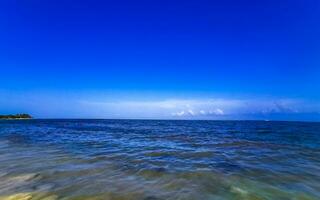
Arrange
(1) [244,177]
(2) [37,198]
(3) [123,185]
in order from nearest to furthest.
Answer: (2) [37,198], (3) [123,185], (1) [244,177]

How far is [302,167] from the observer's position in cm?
857

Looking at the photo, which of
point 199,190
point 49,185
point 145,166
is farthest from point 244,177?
point 49,185

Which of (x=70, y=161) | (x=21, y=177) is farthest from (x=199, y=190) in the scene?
(x=70, y=161)

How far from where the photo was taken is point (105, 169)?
7578 mm

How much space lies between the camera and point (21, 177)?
250 inches

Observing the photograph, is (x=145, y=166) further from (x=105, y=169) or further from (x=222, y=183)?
(x=222, y=183)

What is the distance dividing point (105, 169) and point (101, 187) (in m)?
2.12

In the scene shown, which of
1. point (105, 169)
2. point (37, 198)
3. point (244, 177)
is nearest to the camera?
point (37, 198)

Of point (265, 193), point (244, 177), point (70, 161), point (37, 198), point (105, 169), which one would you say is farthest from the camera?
point (70, 161)

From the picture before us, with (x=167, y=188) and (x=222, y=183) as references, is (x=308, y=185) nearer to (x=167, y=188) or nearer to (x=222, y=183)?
(x=222, y=183)

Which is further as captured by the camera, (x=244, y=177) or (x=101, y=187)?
(x=244, y=177)

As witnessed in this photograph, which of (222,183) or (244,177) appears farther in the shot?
(244,177)

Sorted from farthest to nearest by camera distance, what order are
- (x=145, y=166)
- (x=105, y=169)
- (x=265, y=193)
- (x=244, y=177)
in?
(x=145, y=166), (x=105, y=169), (x=244, y=177), (x=265, y=193)

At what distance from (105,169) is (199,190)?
3.60 m
